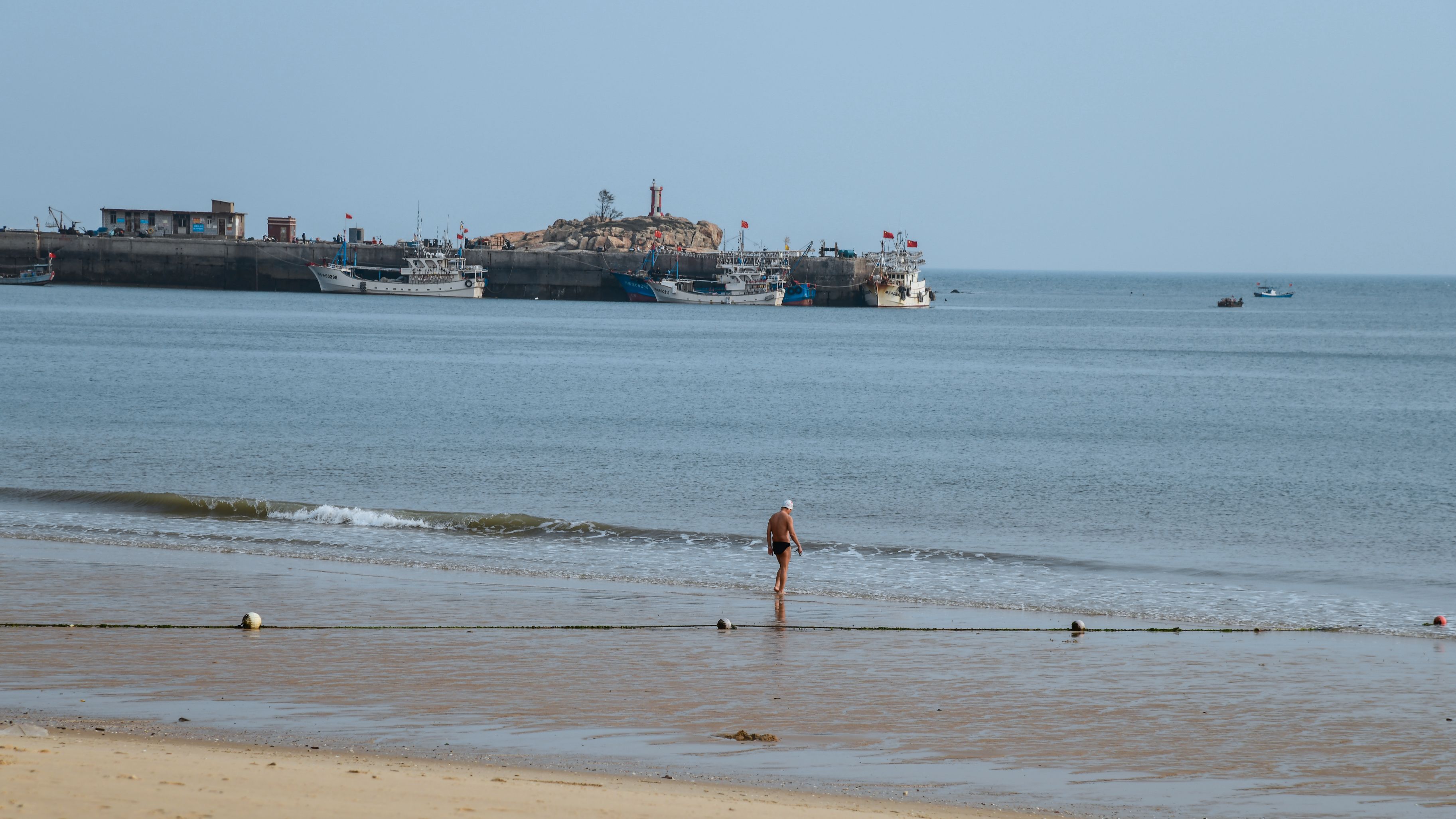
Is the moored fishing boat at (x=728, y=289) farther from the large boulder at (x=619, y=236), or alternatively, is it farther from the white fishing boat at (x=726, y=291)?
the large boulder at (x=619, y=236)

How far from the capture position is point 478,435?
3441 centimetres

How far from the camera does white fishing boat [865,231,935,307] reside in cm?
12112

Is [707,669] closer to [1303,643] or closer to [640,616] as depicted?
[640,616]

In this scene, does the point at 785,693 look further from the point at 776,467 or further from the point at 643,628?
the point at 776,467

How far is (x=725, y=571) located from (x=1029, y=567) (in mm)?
4532

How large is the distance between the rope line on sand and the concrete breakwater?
107948 mm

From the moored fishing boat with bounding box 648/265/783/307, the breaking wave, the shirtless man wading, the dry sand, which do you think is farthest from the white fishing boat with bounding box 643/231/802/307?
the dry sand

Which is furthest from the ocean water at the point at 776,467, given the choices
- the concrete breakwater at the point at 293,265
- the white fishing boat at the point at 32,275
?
the white fishing boat at the point at 32,275

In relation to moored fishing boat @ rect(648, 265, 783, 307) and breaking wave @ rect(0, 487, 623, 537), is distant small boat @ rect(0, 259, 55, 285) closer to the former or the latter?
moored fishing boat @ rect(648, 265, 783, 307)

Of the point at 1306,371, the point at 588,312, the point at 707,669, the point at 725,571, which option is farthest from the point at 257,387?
the point at 588,312

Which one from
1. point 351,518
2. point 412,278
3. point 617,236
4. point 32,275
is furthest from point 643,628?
point 617,236

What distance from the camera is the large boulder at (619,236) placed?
162750mm

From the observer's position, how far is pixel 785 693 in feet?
38.0

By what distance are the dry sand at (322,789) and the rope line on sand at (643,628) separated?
4558 millimetres
